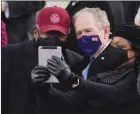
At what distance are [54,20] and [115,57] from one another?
2.04ft

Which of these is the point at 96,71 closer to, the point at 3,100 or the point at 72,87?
the point at 72,87

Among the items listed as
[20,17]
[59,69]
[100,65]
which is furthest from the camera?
[20,17]

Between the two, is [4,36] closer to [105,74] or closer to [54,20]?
[54,20]

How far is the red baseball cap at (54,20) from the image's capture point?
4.37m

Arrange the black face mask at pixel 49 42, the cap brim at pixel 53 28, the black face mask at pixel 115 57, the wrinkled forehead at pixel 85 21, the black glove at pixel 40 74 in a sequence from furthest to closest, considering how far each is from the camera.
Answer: the wrinkled forehead at pixel 85 21 < the cap brim at pixel 53 28 < the black face mask at pixel 49 42 < the black face mask at pixel 115 57 < the black glove at pixel 40 74

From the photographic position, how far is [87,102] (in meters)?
4.04

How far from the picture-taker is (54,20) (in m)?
4.46

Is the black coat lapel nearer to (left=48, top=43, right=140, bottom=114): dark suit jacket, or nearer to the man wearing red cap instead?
(left=48, top=43, right=140, bottom=114): dark suit jacket

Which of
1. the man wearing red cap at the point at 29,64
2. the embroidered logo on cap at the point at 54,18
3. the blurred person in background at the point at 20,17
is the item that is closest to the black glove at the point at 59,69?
the man wearing red cap at the point at 29,64

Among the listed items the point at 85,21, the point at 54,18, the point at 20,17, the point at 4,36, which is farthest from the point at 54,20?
the point at 20,17

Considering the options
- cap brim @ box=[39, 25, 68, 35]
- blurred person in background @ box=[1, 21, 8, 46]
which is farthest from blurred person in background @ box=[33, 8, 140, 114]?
blurred person in background @ box=[1, 21, 8, 46]

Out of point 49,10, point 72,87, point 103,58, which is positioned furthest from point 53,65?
point 49,10

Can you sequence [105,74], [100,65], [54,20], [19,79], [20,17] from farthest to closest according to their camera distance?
[20,17]
[54,20]
[19,79]
[100,65]
[105,74]

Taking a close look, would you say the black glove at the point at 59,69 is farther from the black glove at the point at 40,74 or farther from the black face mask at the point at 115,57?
the black face mask at the point at 115,57
